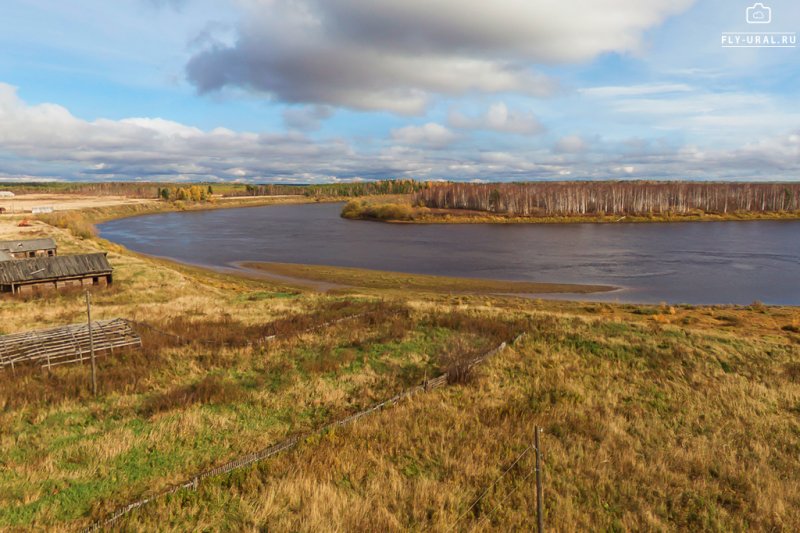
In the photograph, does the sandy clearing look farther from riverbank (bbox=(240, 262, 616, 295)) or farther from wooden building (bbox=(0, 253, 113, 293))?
riverbank (bbox=(240, 262, 616, 295))

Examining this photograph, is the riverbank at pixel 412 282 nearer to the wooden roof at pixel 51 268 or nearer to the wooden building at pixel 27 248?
the wooden roof at pixel 51 268

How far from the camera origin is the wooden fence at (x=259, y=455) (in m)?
8.22

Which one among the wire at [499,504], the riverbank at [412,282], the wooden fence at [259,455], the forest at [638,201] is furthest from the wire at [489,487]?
the forest at [638,201]

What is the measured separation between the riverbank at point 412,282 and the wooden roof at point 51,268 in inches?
685

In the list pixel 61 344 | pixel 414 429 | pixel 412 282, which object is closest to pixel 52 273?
pixel 61 344

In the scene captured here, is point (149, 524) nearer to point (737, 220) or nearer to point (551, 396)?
point (551, 396)

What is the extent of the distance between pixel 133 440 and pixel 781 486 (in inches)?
585

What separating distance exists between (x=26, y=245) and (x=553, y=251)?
6124cm

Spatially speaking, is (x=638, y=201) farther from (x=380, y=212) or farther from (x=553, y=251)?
(x=553, y=251)

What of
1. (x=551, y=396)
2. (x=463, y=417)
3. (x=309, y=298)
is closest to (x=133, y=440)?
(x=463, y=417)

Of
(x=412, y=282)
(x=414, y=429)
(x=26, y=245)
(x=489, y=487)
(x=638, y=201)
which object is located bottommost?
(x=412, y=282)

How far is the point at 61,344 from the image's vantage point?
1741 cm

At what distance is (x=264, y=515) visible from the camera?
8.48 m

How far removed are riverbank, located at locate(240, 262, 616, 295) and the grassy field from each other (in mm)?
18558
